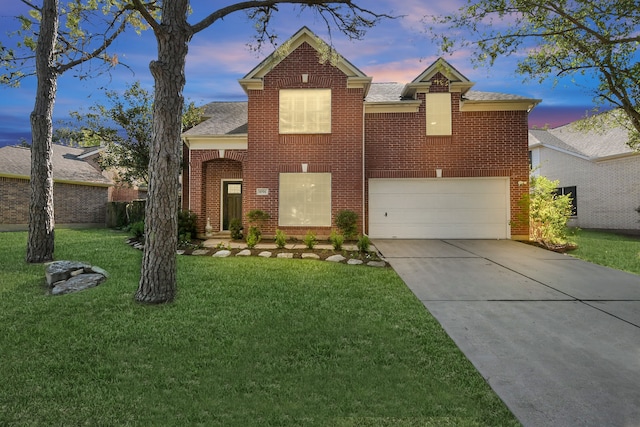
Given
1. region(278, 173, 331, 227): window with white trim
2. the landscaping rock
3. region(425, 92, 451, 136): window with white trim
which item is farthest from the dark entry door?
region(425, 92, 451, 136): window with white trim

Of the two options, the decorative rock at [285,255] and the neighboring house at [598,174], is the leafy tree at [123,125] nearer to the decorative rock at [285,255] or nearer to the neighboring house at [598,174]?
the decorative rock at [285,255]

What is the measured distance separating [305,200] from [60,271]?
7.52 metres

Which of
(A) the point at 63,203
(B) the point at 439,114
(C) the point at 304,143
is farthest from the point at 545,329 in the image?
(A) the point at 63,203

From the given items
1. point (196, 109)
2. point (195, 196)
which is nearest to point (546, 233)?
point (195, 196)

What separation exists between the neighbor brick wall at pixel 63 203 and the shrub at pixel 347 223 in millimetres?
16279

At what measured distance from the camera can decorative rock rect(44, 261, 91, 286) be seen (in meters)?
6.37

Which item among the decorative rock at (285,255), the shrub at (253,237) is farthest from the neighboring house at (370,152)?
the decorative rock at (285,255)

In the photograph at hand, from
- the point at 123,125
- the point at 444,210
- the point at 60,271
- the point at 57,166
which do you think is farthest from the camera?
the point at 57,166

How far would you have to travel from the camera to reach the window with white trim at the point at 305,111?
12.4 m

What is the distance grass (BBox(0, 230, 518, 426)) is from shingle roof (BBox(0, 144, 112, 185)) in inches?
644

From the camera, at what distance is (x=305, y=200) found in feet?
40.8

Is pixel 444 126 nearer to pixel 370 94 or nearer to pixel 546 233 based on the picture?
Answer: pixel 370 94

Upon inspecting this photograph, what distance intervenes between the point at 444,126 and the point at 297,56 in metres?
6.07

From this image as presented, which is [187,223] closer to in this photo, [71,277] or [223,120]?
[223,120]
